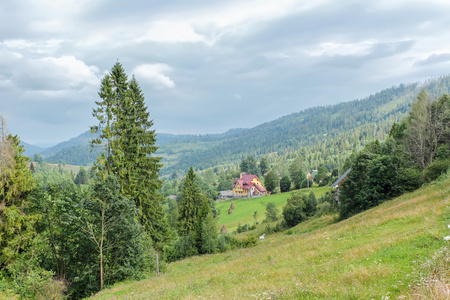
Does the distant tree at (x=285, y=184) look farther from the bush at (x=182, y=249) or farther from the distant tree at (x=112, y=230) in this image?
the distant tree at (x=112, y=230)

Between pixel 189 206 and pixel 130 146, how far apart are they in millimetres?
19584

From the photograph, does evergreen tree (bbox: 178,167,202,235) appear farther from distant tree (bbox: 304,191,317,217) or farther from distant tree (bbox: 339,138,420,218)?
distant tree (bbox: 304,191,317,217)

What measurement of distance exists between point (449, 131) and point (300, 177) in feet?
253

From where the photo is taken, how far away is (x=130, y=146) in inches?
1177

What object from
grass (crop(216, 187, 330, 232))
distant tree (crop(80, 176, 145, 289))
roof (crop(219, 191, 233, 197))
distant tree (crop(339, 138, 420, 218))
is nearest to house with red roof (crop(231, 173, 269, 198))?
roof (crop(219, 191, 233, 197))

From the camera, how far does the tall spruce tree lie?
27281 mm

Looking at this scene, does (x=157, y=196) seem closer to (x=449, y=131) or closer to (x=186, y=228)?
(x=186, y=228)

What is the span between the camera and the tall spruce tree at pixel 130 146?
27281 mm

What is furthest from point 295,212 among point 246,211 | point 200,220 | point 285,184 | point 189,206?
point 285,184

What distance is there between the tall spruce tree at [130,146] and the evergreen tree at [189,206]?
11.1m

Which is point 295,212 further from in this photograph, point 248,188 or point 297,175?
point 248,188

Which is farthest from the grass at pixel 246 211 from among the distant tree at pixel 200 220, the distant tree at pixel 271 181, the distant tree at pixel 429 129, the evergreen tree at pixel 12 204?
the evergreen tree at pixel 12 204

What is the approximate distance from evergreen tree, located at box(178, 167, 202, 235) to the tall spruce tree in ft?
36.4

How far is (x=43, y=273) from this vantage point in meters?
23.3
